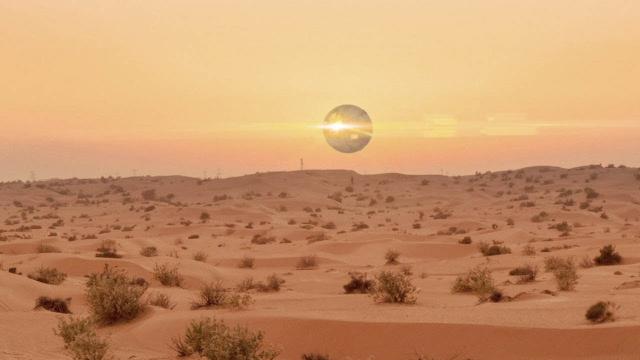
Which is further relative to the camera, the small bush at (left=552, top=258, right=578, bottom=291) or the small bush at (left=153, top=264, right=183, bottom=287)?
the small bush at (left=153, top=264, right=183, bottom=287)

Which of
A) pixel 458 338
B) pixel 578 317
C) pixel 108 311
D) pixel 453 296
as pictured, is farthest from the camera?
→ pixel 453 296

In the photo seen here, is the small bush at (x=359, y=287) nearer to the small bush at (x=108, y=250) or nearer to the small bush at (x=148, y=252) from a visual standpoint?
the small bush at (x=108, y=250)

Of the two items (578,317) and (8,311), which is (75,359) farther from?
(578,317)

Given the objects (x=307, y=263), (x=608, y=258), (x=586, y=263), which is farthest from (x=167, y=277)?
(x=608, y=258)

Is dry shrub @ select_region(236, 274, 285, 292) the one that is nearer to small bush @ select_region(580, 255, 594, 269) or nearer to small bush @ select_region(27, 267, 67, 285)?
small bush @ select_region(27, 267, 67, 285)

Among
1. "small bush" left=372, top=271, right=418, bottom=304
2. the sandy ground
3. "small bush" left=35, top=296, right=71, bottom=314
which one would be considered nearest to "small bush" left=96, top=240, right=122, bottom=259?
the sandy ground

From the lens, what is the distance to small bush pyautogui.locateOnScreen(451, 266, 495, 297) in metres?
15.1

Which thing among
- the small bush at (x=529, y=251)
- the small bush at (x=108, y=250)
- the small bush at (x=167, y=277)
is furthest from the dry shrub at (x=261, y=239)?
the small bush at (x=167, y=277)

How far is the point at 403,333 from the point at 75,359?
4.58 m

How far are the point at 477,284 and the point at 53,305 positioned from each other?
8.86 m

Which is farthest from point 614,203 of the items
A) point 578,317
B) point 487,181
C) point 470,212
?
point 578,317

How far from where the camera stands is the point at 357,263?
27094mm

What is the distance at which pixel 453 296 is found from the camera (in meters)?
15.7

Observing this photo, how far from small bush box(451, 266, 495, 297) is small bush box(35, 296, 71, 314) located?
8432 mm
